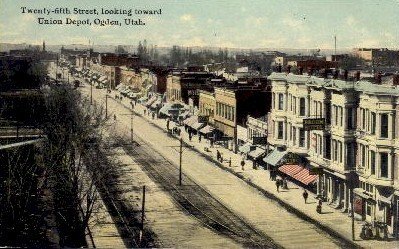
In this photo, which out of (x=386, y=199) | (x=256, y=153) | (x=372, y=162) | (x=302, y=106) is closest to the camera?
(x=386, y=199)

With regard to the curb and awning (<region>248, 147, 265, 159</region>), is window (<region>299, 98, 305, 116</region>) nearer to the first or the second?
the curb

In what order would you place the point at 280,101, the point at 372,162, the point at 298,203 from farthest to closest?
the point at 280,101, the point at 298,203, the point at 372,162

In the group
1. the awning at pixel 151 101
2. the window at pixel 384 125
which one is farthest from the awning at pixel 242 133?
the awning at pixel 151 101

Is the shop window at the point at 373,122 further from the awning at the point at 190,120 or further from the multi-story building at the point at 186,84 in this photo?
the multi-story building at the point at 186,84

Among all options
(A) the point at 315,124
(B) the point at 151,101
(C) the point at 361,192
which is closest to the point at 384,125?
(C) the point at 361,192

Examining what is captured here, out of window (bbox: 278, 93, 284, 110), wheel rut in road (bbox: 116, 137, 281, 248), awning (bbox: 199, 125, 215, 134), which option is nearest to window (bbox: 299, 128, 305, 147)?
window (bbox: 278, 93, 284, 110)

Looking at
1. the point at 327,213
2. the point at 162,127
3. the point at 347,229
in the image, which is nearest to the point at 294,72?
the point at 327,213

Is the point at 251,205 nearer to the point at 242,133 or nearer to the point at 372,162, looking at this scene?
the point at 372,162

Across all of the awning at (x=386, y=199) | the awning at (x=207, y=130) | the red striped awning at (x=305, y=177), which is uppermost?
the awning at (x=207, y=130)
